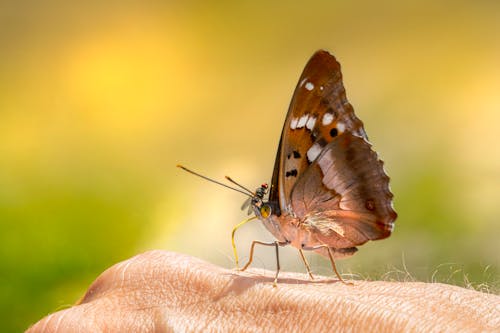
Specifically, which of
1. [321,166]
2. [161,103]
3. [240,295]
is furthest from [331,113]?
[161,103]

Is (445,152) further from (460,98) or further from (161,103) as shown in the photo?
(161,103)

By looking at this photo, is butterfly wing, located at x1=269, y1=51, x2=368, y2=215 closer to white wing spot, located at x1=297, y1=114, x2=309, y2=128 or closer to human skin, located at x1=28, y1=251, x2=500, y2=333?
white wing spot, located at x1=297, y1=114, x2=309, y2=128

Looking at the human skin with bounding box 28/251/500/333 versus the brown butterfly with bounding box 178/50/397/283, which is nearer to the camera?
the human skin with bounding box 28/251/500/333

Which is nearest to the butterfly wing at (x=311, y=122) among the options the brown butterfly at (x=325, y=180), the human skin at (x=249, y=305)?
the brown butterfly at (x=325, y=180)

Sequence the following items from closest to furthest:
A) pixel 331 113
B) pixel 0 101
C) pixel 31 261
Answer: pixel 331 113 → pixel 31 261 → pixel 0 101

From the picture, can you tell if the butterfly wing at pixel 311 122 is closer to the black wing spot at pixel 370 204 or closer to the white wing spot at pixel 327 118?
the white wing spot at pixel 327 118

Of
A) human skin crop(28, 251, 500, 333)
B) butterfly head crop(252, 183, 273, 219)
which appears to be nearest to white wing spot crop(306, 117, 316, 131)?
butterfly head crop(252, 183, 273, 219)

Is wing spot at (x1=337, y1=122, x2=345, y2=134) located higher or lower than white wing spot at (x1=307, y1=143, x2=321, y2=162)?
higher
